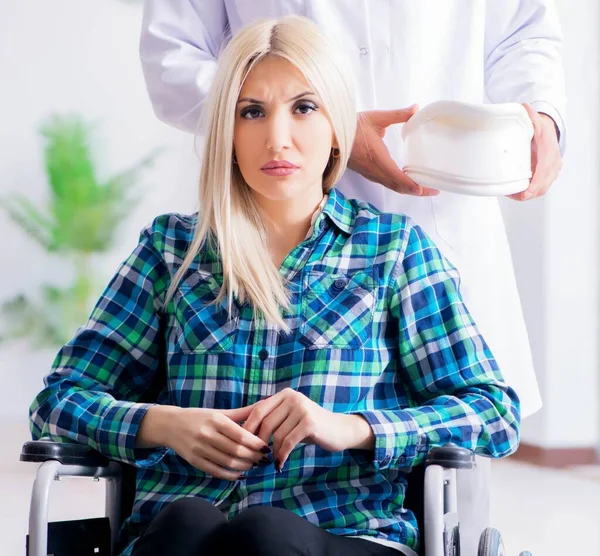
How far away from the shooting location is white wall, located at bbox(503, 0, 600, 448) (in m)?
4.08

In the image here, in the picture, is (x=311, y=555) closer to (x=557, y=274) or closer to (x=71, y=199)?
(x=557, y=274)

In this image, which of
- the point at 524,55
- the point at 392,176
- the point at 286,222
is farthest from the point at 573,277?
the point at 286,222

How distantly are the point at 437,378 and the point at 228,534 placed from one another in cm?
43

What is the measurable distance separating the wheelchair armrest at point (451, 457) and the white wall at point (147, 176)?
2931 millimetres

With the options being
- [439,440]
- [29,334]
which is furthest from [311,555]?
[29,334]

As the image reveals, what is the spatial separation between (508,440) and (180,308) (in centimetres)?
54

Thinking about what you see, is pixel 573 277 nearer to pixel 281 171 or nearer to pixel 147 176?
pixel 147 176

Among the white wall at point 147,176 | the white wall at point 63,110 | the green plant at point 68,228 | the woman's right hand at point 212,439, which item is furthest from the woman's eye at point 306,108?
the green plant at point 68,228

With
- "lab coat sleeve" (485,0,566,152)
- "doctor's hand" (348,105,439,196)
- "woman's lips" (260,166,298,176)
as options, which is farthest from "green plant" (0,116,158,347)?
"woman's lips" (260,166,298,176)

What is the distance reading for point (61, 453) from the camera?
1354mm

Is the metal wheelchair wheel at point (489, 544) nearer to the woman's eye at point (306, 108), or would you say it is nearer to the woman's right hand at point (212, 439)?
the woman's right hand at point (212, 439)

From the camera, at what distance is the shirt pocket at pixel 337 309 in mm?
1444

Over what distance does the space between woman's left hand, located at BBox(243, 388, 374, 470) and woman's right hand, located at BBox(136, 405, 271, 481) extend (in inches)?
0.8

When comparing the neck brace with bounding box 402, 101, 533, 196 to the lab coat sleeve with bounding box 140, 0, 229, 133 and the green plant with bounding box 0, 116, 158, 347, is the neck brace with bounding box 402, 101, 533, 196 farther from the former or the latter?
the green plant with bounding box 0, 116, 158, 347
